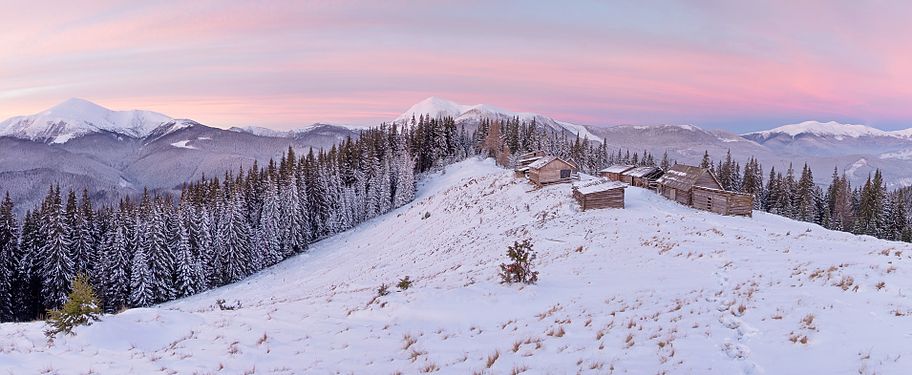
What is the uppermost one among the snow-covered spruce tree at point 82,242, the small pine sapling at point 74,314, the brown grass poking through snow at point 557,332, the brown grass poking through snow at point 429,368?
the brown grass poking through snow at point 557,332

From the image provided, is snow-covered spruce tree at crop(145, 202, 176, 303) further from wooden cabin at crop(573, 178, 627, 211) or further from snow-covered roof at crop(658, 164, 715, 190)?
snow-covered roof at crop(658, 164, 715, 190)

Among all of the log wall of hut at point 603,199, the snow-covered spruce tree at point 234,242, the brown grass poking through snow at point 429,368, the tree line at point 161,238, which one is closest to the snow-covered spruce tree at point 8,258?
the tree line at point 161,238

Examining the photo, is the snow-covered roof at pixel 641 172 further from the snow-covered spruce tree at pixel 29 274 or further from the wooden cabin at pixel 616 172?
the snow-covered spruce tree at pixel 29 274

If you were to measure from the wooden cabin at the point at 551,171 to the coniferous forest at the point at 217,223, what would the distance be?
92.3ft

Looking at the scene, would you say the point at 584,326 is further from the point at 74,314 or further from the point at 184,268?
the point at 184,268

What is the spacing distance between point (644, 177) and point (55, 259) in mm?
64515

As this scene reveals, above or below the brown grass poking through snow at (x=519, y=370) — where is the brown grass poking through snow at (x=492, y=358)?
below

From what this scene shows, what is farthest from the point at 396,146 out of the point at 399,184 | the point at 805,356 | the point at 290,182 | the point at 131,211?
the point at 805,356

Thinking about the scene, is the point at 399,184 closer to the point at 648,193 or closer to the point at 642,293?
the point at 648,193

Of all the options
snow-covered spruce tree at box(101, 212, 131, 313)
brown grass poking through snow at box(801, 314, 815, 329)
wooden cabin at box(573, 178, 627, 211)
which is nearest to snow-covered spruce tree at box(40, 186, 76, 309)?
snow-covered spruce tree at box(101, 212, 131, 313)

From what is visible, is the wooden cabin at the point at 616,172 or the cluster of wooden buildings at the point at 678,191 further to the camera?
the wooden cabin at the point at 616,172

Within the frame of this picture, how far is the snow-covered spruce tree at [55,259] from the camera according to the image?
46.0 m

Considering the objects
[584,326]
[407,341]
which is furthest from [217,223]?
[584,326]

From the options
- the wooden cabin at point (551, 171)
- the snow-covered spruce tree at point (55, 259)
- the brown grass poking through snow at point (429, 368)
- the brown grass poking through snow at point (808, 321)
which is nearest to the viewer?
the brown grass poking through snow at point (429, 368)
